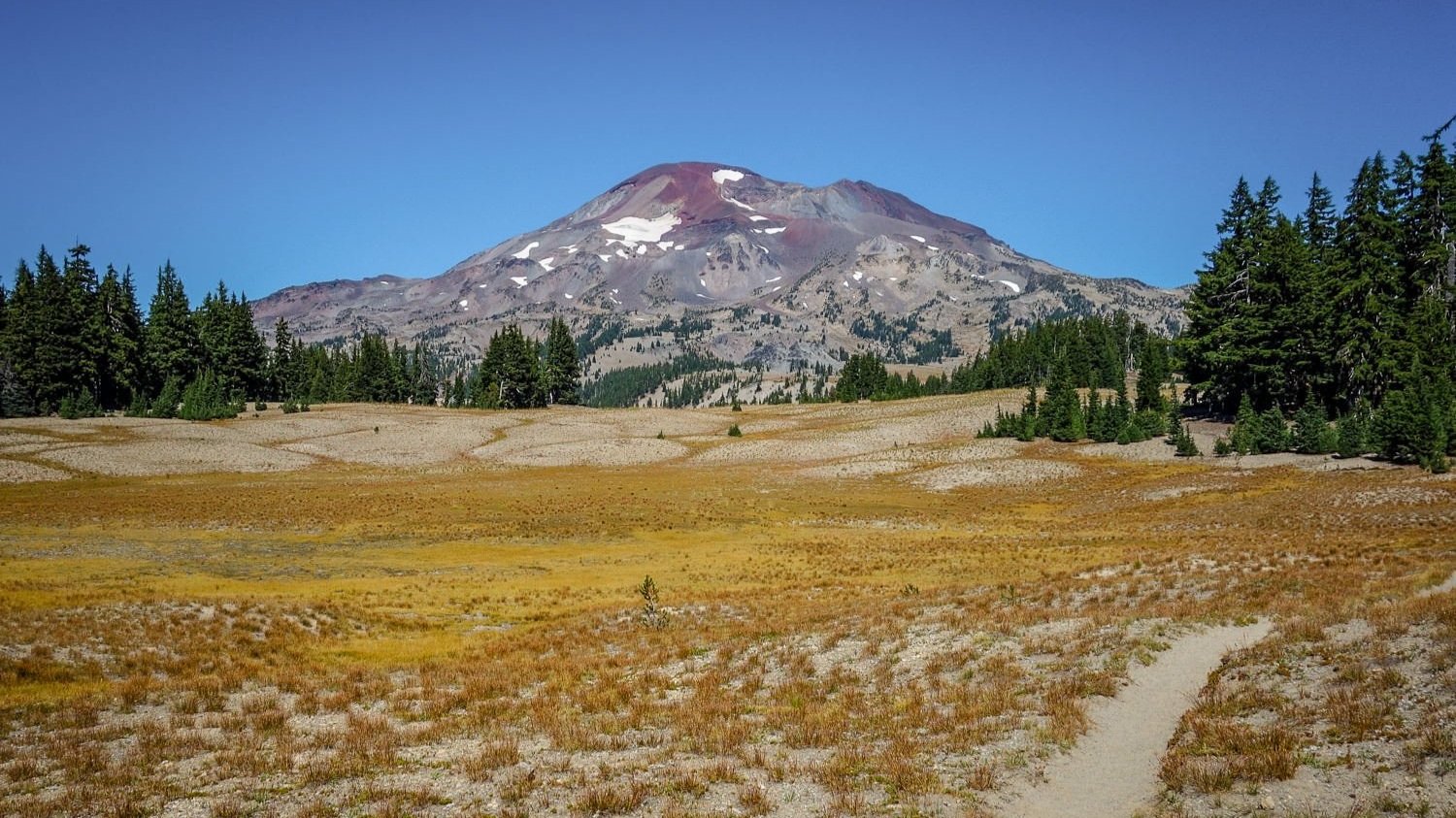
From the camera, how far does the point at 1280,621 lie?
60.6 feet

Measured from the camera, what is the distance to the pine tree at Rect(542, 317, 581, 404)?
148000mm

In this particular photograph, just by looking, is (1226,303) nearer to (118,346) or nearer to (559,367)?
(559,367)

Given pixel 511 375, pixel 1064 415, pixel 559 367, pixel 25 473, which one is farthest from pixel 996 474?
pixel 559 367

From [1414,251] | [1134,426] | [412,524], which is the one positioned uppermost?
[1414,251]

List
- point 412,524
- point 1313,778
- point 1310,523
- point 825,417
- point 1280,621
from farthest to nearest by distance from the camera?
point 825,417 → point 412,524 → point 1310,523 → point 1280,621 → point 1313,778

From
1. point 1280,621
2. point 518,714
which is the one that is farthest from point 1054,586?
point 518,714

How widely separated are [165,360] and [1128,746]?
133 m

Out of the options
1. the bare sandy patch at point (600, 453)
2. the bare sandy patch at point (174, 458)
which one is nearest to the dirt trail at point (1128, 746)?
the bare sandy patch at point (600, 453)

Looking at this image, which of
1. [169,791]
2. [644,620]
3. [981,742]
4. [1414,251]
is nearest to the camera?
[169,791]

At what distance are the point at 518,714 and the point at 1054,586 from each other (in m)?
18.8

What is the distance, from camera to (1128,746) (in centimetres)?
1283

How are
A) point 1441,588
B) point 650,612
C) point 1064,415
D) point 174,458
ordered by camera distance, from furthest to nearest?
point 1064,415 < point 174,458 < point 650,612 < point 1441,588

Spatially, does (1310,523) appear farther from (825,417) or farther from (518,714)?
(825,417)

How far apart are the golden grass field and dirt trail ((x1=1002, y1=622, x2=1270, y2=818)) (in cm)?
35
